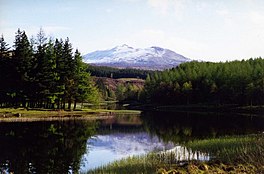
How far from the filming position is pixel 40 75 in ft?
263

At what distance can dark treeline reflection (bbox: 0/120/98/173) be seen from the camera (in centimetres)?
2889

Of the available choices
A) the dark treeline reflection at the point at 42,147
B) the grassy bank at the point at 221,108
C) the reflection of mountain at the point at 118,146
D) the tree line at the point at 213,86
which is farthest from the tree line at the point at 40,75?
the tree line at the point at 213,86

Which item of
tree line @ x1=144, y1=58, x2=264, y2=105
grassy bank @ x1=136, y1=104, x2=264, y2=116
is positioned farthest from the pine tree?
tree line @ x1=144, y1=58, x2=264, y2=105

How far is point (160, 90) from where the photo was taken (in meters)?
143

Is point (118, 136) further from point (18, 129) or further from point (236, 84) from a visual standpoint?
point (236, 84)

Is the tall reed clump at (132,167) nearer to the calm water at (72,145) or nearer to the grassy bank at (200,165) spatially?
the grassy bank at (200,165)

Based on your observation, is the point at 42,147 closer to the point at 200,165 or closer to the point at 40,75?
the point at 200,165

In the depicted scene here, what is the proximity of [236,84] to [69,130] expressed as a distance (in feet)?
249

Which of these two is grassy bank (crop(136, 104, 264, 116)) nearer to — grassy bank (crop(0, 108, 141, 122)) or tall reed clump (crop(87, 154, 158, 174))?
grassy bank (crop(0, 108, 141, 122))

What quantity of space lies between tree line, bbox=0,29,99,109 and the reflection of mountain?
31.0 meters

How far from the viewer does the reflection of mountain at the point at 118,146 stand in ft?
110

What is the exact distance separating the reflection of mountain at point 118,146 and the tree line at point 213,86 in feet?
223

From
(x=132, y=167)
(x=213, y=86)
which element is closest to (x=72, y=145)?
(x=132, y=167)

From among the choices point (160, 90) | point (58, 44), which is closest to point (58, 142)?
point (58, 44)
